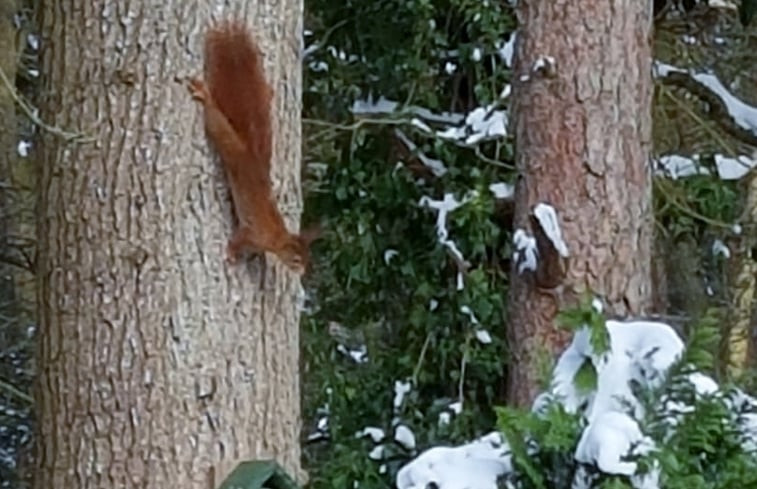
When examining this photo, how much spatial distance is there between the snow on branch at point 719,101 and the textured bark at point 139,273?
8.49 feet

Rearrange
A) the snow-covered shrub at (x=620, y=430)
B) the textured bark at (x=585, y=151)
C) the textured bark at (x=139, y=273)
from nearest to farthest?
the snow-covered shrub at (x=620, y=430), the textured bark at (x=139, y=273), the textured bark at (x=585, y=151)

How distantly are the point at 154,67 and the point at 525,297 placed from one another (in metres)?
1.62

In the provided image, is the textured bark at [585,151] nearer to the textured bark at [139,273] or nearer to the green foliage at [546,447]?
the textured bark at [139,273]

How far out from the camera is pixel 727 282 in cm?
502

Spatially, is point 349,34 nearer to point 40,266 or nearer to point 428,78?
point 428,78

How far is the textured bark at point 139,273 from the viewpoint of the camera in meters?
1.95

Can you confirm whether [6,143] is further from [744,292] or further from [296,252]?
[296,252]

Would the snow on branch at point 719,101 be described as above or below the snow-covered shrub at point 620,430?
above

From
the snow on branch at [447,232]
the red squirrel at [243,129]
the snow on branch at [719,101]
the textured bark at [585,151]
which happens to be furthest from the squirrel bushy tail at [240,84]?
the snow on branch at [719,101]

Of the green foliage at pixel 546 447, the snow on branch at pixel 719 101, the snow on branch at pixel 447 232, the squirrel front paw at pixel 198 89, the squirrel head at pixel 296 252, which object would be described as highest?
the snow on branch at pixel 719 101

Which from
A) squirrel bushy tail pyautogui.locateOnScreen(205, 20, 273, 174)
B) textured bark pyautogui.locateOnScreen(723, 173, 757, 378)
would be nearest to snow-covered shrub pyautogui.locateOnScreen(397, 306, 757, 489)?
squirrel bushy tail pyautogui.locateOnScreen(205, 20, 273, 174)

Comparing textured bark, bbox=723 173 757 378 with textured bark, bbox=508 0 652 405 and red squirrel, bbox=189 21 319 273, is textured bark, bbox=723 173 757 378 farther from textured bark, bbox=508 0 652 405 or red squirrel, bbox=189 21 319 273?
red squirrel, bbox=189 21 319 273

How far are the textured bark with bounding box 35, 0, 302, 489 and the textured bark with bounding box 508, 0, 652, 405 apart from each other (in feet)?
4.63

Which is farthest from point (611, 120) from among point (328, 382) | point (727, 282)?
point (727, 282)
